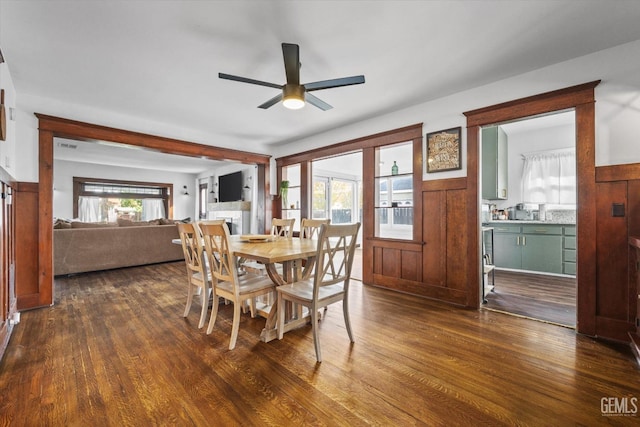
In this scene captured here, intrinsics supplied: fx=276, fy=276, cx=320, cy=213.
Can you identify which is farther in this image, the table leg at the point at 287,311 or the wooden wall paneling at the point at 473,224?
the wooden wall paneling at the point at 473,224

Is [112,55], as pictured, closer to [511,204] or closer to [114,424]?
[114,424]

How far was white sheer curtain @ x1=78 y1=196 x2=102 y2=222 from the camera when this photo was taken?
8.05m

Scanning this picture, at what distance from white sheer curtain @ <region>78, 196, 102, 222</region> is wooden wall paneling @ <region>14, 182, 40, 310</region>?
6.06m

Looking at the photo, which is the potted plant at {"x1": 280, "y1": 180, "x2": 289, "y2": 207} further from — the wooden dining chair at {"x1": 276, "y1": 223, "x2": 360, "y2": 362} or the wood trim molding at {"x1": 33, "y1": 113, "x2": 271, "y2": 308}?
the wooden dining chair at {"x1": 276, "y1": 223, "x2": 360, "y2": 362}

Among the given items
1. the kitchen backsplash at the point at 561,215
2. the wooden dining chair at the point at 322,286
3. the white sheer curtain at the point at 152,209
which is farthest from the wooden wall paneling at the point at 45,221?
the kitchen backsplash at the point at 561,215

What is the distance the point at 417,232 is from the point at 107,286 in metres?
4.34

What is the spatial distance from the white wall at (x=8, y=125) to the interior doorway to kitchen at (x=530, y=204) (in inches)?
213

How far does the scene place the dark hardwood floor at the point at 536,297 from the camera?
2805 millimetres

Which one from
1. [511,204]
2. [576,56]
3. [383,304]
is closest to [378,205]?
[383,304]

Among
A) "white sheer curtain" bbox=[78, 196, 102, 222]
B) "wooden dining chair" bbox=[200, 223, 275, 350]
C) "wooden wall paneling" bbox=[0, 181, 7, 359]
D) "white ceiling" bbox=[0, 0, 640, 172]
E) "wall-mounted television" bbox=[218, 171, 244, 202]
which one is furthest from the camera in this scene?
"white sheer curtain" bbox=[78, 196, 102, 222]

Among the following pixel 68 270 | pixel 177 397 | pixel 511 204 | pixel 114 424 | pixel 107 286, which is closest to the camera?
pixel 114 424

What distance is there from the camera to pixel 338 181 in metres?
7.90

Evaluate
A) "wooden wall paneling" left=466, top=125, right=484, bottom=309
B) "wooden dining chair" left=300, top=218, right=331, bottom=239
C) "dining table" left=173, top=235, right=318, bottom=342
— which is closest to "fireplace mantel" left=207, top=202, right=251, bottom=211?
"wooden dining chair" left=300, top=218, right=331, bottom=239

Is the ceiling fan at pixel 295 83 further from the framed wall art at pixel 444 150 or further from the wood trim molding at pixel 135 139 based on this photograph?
the wood trim molding at pixel 135 139
